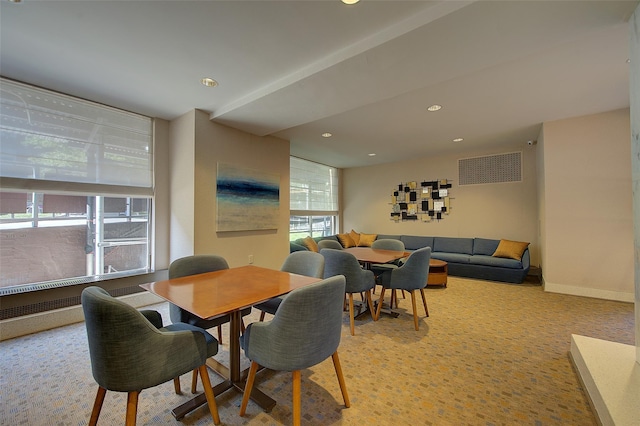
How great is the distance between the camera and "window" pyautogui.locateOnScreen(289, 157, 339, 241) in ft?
20.1

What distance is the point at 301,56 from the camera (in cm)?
229

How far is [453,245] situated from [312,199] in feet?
11.2

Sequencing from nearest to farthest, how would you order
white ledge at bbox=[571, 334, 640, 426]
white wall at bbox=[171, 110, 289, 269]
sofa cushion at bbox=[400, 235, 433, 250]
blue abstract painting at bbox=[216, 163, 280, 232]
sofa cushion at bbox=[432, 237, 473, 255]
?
1. white ledge at bbox=[571, 334, 640, 426]
2. white wall at bbox=[171, 110, 289, 269]
3. blue abstract painting at bbox=[216, 163, 280, 232]
4. sofa cushion at bbox=[432, 237, 473, 255]
5. sofa cushion at bbox=[400, 235, 433, 250]

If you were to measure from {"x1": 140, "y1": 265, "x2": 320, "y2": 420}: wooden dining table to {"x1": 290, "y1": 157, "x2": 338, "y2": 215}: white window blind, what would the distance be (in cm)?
400

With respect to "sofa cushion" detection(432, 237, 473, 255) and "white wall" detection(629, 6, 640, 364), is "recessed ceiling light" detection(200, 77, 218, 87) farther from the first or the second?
"sofa cushion" detection(432, 237, 473, 255)

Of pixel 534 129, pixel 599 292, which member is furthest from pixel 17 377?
pixel 534 129

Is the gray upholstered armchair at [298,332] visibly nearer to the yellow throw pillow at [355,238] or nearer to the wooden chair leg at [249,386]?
the wooden chair leg at [249,386]

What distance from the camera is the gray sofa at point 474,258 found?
4.65 meters

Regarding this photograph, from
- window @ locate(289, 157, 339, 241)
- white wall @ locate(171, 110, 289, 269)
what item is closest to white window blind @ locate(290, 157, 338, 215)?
window @ locate(289, 157, 339, 241)

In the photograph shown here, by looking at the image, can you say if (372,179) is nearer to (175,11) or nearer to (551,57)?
(551,57)

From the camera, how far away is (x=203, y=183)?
347 centimetres

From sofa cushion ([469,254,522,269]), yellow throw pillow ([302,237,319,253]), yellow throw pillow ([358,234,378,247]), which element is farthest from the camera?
yellow throw pillow ([358,234,378,247])

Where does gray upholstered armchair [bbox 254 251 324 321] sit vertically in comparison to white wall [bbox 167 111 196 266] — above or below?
below

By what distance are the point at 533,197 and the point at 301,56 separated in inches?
210
